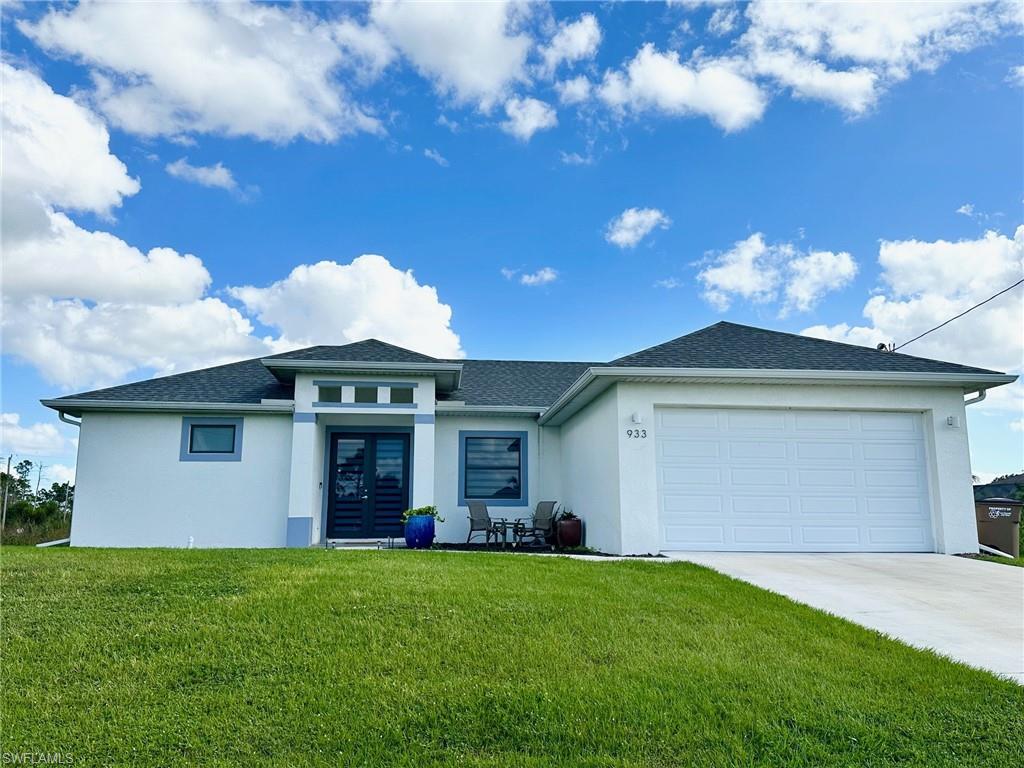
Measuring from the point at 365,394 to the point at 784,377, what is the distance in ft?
25.0

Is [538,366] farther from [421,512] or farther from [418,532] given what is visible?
[418,532]

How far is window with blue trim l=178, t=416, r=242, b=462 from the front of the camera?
1283cm

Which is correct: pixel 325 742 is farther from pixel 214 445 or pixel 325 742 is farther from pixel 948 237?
pixel 948 237

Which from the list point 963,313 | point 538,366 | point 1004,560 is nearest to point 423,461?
point 538,366

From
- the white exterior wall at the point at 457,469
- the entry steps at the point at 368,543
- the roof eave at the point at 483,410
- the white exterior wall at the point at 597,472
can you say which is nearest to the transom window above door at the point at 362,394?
the roof eave at the point at 483,410

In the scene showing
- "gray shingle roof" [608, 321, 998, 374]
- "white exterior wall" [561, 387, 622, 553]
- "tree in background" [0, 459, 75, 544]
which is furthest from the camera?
"tree in background" [0, 459, 75, 544]

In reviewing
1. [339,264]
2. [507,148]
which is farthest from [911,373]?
[339,264]

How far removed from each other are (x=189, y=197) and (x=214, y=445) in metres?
5.18

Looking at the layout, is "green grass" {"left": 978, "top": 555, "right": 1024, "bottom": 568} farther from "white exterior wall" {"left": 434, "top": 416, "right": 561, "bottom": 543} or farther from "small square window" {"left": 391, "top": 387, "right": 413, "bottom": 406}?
"small square window" {"left": 391, "top": 387, "right": 413, "bottom": 406}

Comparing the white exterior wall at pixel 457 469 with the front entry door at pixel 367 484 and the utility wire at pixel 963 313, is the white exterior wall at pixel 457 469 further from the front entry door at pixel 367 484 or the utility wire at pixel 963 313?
the utility wire at pixel 963 313

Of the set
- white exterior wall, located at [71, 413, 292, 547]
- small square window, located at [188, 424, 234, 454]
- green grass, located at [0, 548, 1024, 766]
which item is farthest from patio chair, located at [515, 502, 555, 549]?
green grass, located at [0, 548, 1024, 766]

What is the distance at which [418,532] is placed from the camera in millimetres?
12000

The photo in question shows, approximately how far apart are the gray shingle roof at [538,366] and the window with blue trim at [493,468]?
80cm

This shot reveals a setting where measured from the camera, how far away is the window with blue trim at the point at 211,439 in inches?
505
